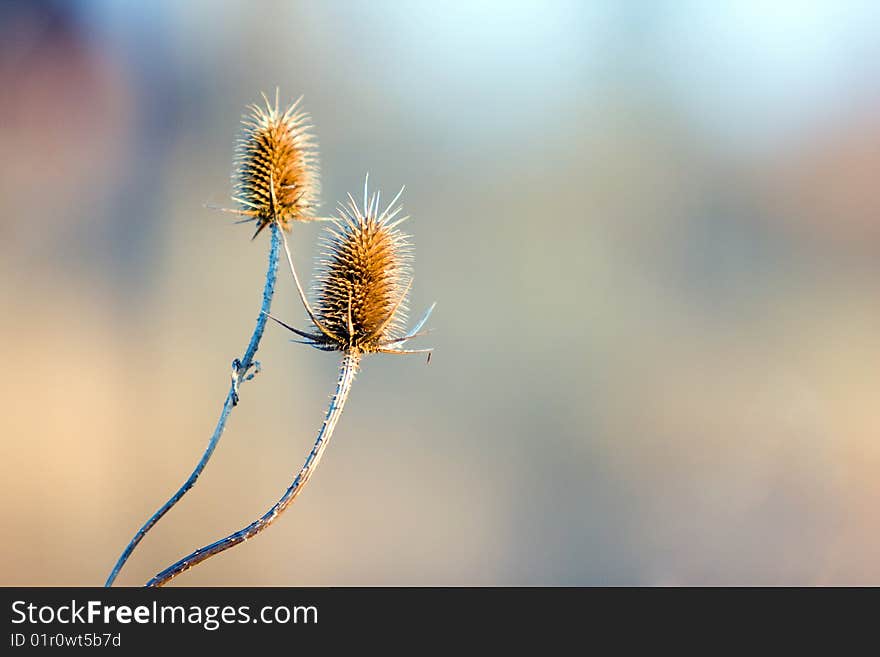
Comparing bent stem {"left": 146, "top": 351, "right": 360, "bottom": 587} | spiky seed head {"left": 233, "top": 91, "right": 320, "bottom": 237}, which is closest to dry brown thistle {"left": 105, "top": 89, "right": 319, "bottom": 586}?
spiky seed head {"left": 233, "top": 91, "right": 320, "bottom": 237}

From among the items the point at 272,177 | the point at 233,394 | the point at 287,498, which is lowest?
the point at 287,498

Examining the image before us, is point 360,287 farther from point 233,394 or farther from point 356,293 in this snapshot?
point 233,394

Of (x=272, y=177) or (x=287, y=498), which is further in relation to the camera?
(x=272, y=177)

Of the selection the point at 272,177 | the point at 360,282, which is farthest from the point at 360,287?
the point at 272,177

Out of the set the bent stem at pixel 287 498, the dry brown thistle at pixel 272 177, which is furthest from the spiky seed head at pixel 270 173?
the bent stem at pixel 287 498

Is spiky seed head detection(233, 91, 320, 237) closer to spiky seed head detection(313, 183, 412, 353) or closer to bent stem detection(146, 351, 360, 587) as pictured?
spiky seed head detection(313, 183, 412, 353)
